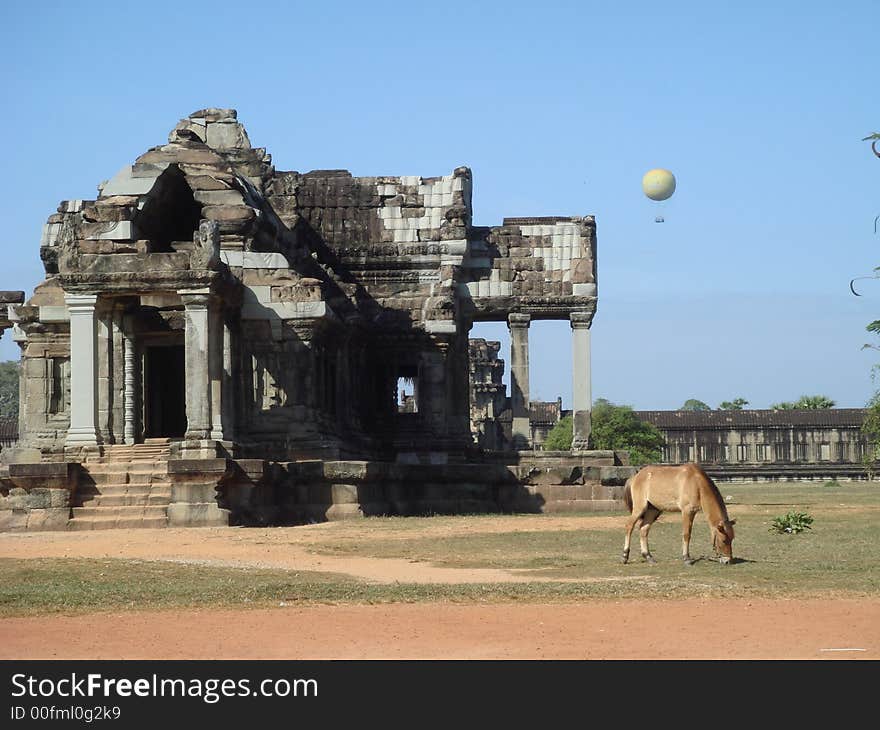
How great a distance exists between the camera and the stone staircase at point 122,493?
2495 cm

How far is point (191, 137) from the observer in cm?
3231

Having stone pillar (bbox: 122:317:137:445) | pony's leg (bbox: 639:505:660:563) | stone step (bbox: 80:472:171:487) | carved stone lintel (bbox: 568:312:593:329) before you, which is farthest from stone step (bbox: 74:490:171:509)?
carved stone lintel (bbox: 568:312:593:329)

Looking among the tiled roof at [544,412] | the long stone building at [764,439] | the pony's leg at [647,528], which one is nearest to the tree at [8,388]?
the tiled roof at [544,412]

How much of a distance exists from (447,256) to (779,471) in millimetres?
62318

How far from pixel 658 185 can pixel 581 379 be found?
5.28 m

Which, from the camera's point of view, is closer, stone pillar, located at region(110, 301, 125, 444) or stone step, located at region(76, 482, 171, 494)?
stone step, located at region(76, 482, 171, 494)

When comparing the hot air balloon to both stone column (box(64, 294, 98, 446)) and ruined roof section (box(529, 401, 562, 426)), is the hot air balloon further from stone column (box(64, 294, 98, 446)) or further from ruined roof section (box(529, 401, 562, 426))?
ruined roof section (box(529, 401, 562, 426))

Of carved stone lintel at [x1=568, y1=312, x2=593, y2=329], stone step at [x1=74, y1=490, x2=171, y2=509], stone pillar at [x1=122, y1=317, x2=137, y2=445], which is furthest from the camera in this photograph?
carved stone lintel at [x1=568, y1=312, x2=593, y2=329]

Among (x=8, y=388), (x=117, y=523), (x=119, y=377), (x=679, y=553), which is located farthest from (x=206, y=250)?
(x=8, y=388)

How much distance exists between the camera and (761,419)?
98250 millimetres

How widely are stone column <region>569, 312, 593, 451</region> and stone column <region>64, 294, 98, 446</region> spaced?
15.1 metres

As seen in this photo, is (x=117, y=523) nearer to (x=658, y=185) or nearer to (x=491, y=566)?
(x=491, y=566)

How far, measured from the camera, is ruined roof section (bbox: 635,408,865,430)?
9788 cm
